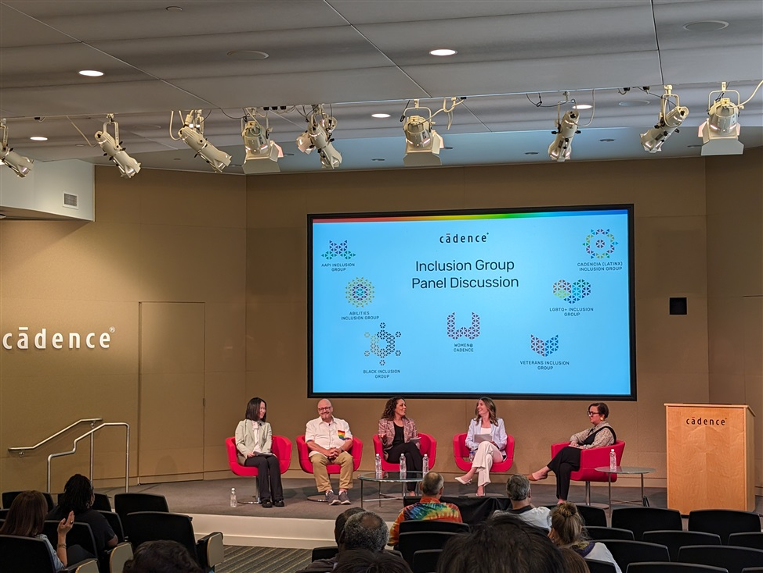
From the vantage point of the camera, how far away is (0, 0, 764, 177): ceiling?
5.14m

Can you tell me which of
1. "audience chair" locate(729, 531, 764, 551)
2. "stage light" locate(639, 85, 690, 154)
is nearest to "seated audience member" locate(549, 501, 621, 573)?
"audience chair" locate(729, 531, 764, 551)

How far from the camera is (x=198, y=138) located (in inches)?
317

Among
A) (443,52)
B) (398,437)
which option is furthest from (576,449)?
(443,52)

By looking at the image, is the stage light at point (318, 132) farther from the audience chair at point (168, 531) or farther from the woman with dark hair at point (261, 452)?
the woman with dark hair at point (261, 452)

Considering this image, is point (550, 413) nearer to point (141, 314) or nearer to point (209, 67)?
point (141, 314)

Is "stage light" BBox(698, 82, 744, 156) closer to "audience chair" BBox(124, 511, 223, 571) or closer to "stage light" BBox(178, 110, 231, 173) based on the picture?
"stage light" BBox(178, 110, 231, 173)

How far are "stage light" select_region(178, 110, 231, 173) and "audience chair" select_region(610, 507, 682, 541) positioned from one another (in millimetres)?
4624

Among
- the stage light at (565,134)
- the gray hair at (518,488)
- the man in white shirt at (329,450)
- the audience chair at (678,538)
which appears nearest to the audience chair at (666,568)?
the audience chair at (678,538)

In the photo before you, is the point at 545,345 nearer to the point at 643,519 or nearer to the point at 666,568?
the point at 643,519

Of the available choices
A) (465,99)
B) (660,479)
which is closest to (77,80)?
(465,99)

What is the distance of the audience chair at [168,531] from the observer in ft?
18.7

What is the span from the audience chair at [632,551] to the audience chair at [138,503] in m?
3.42

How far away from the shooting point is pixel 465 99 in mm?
7828

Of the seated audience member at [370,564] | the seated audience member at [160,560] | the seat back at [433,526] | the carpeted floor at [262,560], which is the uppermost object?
the seated audience member at [370,564]
